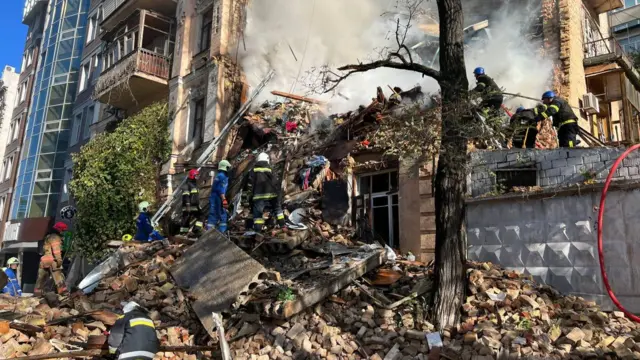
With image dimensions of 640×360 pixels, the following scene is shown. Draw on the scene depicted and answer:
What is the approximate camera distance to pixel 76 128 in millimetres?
24609

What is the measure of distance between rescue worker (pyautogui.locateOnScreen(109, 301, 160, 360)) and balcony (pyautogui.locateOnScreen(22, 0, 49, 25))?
32.4 m

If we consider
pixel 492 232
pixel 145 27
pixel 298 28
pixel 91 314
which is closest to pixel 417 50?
pixel 298 28

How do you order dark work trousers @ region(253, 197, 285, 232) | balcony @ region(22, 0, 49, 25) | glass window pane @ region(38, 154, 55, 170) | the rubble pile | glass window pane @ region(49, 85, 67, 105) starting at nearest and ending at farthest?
the rubble pile → dark work trousers @ region(253, 197, 285, 232) → glass window pane @ region(38, 154, 55, 170) → glass window pane @ region(49, 85, 67, 105) → balcony @ region(22, 0, 49, 25)

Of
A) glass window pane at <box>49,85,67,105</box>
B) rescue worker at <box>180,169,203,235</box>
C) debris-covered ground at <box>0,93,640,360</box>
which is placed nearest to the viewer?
debris-covered ground at <box>0,93,640,360</box>

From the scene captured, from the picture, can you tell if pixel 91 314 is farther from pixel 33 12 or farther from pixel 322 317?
pixel 33 12

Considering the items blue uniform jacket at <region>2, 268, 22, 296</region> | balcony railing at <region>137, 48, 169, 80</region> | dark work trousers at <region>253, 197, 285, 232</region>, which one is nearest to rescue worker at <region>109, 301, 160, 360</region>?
dark work trousers at <region>253, 197, 285, 232</region>

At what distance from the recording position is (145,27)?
17734mm

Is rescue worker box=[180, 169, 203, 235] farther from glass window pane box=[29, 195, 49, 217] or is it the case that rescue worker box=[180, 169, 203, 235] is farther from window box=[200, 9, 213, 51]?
glass window pane box=[29, 195, 49, 217]

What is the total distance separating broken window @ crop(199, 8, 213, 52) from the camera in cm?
1648

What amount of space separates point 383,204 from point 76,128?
2067 centimetres

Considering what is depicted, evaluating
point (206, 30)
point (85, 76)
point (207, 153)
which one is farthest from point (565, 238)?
point (85, 76)

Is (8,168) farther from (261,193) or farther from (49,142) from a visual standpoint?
(261,193)

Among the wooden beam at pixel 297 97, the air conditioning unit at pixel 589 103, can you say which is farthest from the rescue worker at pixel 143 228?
the air conditioning unit at pixel 589 103

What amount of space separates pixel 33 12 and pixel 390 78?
2861cm
